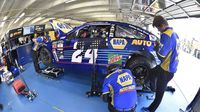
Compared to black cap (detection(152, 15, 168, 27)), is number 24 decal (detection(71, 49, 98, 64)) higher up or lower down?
lower down

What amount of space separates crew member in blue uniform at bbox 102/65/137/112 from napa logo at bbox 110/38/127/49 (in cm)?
Answer: 169

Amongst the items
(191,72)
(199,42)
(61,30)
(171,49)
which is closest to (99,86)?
(171,49)

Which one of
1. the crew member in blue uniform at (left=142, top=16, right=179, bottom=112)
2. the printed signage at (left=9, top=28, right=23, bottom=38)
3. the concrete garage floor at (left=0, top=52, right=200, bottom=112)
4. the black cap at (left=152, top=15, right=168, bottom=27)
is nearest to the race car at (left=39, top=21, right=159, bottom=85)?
the concrete garage floor at (left=0, top=52, right=200, bottom=112)

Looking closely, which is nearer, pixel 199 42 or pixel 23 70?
pixel 23 70

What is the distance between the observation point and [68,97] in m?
4.29

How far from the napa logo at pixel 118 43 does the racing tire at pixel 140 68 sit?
0.44 m

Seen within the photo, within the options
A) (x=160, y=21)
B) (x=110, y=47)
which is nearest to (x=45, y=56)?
(x=110, y=47)

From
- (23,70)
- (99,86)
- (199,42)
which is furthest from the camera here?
(199,42)

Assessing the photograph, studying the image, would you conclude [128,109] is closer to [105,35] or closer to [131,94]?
[131,94]

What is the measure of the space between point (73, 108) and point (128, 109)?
4.71 feet

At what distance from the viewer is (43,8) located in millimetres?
22703

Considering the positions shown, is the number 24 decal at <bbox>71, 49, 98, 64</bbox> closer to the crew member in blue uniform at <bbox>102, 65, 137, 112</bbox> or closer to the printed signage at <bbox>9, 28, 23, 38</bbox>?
the crew member in blue uniform at <bbox>102, 65, 137, 112</bbox>

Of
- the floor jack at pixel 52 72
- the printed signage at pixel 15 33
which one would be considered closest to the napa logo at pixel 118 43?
the floor jack at pixel 52 72

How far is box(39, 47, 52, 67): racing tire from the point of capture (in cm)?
558
